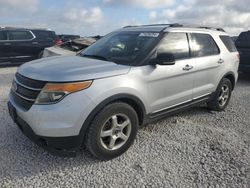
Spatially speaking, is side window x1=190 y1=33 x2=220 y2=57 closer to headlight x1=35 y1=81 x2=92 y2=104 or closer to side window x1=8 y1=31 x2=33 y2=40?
headlight x1=35 y1=81 x2=92 y2=104

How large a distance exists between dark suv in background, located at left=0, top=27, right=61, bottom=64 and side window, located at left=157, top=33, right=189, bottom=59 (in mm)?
8736

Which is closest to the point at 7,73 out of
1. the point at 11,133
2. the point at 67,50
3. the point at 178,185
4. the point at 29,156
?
the point at 67,50

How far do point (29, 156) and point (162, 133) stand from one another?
206 centimetres

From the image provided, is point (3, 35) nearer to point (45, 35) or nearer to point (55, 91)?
point (45, 35)

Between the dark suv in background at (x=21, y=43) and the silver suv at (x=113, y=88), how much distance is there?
7.88 meters

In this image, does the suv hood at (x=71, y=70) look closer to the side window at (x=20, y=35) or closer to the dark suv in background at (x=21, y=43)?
the dark suv in background at (x=21, y=43)

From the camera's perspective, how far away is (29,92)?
3342 millimetres

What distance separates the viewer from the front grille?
10.7 ft

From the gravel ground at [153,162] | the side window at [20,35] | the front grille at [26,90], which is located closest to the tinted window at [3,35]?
the side window at [20,35]

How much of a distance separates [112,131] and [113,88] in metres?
0.58

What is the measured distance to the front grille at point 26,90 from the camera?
3248mm

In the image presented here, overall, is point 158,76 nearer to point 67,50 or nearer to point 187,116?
point 187,116

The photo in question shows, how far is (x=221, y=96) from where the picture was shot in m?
5.69

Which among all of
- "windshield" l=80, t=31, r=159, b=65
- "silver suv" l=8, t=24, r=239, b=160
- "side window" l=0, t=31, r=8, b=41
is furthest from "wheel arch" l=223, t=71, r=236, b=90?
"side window" l=0, t=31, r=8, b=41
